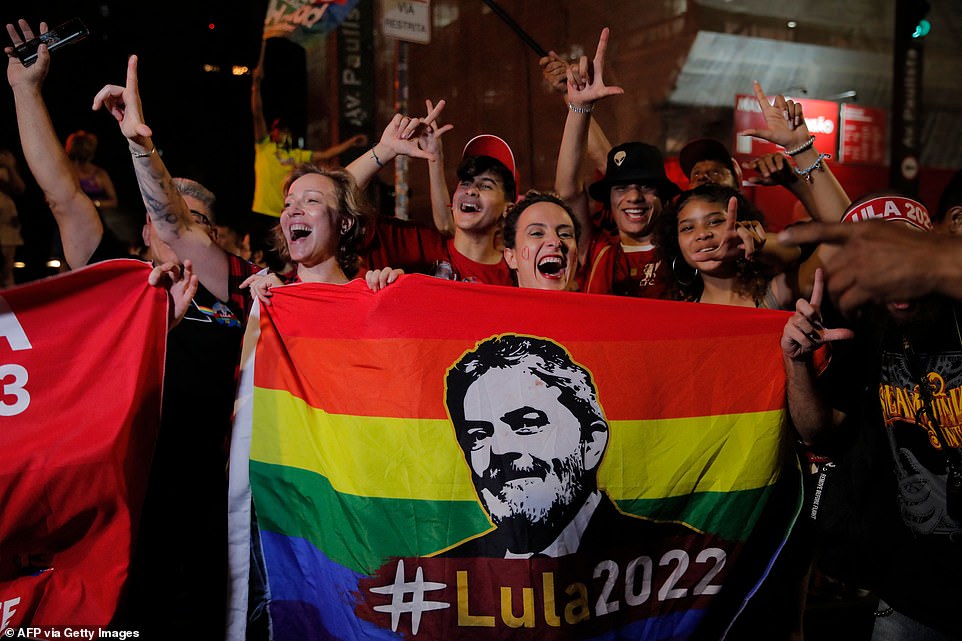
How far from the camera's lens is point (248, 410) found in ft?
9.75

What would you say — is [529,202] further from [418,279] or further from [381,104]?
[381,104]

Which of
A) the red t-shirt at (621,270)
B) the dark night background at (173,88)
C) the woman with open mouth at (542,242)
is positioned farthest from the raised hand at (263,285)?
the dark night background at (173,88)

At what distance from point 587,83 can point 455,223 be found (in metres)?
0.94

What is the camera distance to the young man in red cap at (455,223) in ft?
13.0

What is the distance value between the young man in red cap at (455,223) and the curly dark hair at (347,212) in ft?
1.19

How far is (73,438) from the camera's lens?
2.78m

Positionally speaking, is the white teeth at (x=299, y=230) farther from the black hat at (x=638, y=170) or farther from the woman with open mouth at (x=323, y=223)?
the black hat at (x=638, y=170)

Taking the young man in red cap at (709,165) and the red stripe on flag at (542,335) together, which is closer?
the red stripe on flag at (542,335)

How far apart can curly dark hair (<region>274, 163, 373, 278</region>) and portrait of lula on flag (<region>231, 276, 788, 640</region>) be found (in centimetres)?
51

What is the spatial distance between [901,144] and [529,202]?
9560 mm

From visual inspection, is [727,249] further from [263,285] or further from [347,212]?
[263,285]

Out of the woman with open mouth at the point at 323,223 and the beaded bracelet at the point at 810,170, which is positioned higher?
the beaded bracelet at the point at 810,170

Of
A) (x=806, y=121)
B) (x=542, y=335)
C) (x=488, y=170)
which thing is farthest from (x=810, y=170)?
(x=806, y=121)

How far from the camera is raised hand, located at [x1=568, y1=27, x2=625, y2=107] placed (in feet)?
13.4
